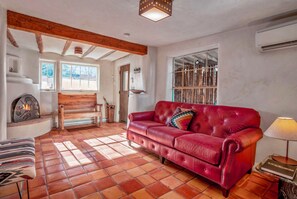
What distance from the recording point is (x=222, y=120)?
7.77ft

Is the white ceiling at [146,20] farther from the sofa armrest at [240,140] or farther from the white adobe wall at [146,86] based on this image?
the sofa armrest at [240,140]

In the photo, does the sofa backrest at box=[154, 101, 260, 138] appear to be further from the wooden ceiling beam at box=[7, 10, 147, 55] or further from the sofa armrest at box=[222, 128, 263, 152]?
the wooden ceiling beam at box=[7, 10, 147, 55]

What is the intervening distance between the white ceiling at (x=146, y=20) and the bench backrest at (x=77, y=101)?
8.58ft

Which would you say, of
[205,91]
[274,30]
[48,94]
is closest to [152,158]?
[205,91]

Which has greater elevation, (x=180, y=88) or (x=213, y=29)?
(x=213, y=29)

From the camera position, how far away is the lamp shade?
1.58 m

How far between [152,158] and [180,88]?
1.72 m

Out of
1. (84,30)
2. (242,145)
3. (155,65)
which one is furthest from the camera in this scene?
(155,65)

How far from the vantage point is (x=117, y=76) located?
18.5ft

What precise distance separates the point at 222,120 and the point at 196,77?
122 cm

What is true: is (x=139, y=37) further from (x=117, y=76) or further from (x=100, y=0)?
(x=117, y=76)

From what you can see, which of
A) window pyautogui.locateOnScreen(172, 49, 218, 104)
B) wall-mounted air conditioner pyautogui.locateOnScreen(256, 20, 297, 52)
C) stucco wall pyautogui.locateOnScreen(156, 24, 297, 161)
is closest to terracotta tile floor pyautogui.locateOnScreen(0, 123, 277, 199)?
stucco wall pyautogui.locateOnScreen(156, 24, 297, 161)

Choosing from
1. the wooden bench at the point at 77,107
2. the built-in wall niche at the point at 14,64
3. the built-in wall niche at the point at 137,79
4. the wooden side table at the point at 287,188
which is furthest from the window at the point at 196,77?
the built-in wall niche at the point at 14,64

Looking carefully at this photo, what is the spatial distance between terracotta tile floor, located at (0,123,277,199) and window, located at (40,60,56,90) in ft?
7.62
